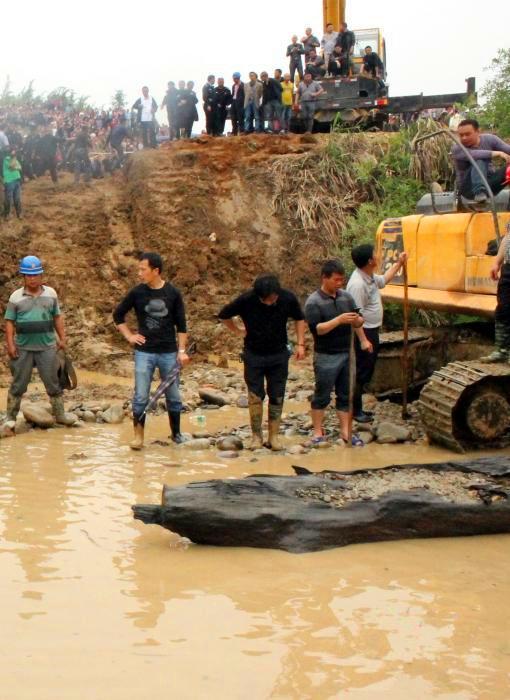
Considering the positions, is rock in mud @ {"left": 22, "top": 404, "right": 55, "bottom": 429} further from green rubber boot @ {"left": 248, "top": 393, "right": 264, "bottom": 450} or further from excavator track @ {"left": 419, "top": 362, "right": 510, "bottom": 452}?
excavator track @ {"left": 419, "top": 362, "right": 510, "bottom": 452}

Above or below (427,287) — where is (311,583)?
below

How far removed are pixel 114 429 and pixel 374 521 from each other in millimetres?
4803

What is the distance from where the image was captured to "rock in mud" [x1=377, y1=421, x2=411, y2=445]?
8.98 metres

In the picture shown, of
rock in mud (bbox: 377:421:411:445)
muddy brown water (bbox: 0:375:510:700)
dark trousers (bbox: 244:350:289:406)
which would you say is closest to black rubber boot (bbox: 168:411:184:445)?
dark trousers (bbox: 244:350:289:406)

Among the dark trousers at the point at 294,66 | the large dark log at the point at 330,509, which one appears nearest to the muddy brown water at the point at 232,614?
the large dark log at the point at 330,509

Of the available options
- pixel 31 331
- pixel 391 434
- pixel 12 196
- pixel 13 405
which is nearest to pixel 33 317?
pixel 31 331

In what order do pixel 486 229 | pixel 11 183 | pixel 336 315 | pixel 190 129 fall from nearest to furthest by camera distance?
pixel 336 315, pixel 486 229, pixel 11 183, pixel 190 129

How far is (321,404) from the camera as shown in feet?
28.2

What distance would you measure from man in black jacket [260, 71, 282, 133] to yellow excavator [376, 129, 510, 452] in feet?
34.3

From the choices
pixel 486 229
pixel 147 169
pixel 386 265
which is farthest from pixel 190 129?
pixel 486 229

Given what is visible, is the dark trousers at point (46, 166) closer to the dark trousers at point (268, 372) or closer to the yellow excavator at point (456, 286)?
the yellow excavator at point (456, 286)

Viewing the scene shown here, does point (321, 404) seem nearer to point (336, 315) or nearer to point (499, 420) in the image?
point (336, 315)

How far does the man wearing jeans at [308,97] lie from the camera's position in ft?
67.4

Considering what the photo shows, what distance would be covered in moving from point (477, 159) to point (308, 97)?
40.4 feet
